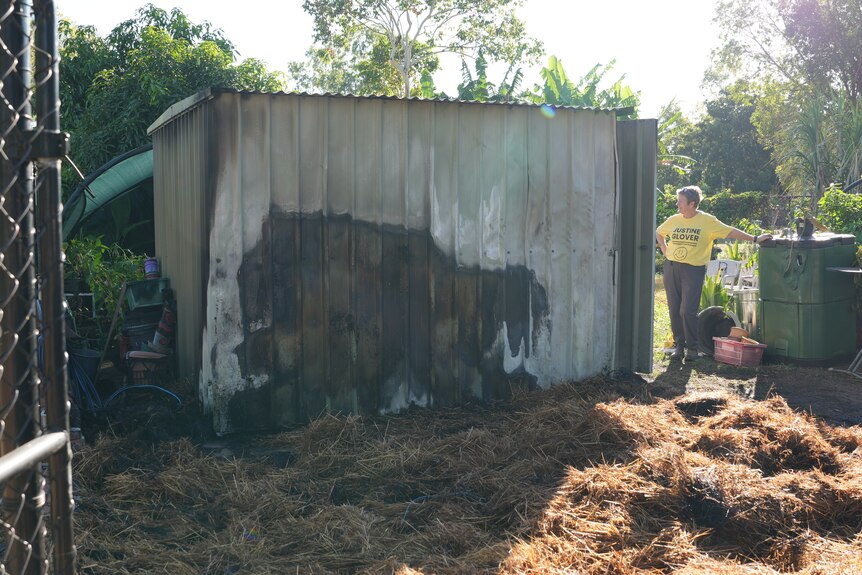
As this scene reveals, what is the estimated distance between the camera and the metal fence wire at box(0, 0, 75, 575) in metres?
1.72

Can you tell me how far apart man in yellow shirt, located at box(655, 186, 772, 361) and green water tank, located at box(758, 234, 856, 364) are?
18.1 inches

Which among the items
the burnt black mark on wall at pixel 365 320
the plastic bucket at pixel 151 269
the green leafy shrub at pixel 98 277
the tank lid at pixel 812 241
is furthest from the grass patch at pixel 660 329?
the green leafy shrub at pixel 98 277

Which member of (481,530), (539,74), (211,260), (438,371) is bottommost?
(481,530)

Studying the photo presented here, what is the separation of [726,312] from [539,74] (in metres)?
10.3

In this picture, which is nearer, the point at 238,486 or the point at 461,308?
the point at 238,486

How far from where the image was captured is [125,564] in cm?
380

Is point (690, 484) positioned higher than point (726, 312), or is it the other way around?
point (726, 312)

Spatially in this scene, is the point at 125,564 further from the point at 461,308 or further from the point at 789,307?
the point at 789,307

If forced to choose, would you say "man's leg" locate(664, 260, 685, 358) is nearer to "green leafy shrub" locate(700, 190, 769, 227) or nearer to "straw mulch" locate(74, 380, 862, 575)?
"straw mulch" locate(74, 380, 862, 575)

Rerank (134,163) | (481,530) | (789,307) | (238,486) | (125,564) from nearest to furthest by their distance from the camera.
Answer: (125,564) → (481,530) → (238,486) → (789,307) → (134,163)

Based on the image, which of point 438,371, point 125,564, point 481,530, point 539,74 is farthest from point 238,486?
point 539,74

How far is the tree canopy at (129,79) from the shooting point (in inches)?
491

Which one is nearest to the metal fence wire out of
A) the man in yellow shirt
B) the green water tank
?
the man in yellow shirt

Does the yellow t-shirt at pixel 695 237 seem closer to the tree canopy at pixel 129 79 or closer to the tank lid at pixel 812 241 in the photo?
the tank lid at pixel 812 241
